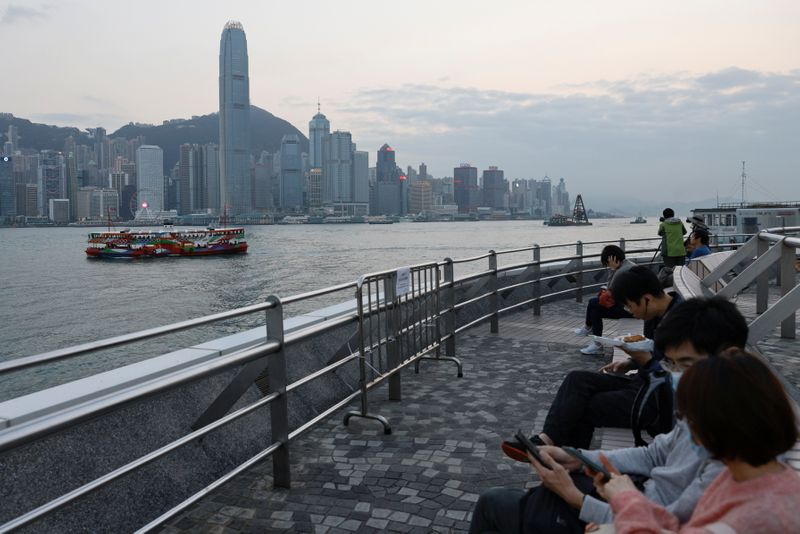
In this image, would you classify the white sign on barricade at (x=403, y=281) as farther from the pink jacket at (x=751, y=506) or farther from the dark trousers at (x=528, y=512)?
the pink jacket at (x=751, y=506)

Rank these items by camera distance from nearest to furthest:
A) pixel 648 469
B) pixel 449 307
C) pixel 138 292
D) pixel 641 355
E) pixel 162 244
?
pixel 648 469
pixel 641 355
pixel 449 307
pixel 138 292
pixel 162 244

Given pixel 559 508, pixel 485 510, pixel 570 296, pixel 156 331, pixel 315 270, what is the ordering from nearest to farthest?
pixel 559 508
pixel 485 510
pixel 156 331
pixel 570 296
pixel 315 270

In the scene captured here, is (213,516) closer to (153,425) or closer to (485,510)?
(153,425)

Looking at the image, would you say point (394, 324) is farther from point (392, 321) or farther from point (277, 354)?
point (277, 354)

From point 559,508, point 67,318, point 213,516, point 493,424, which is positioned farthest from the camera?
point 67,318

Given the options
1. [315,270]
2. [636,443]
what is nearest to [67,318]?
[315,270]

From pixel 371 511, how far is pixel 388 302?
226 centimetres

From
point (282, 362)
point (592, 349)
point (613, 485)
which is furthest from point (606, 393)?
point (592, 349)

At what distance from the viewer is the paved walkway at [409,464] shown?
371cm

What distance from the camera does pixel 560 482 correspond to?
2398mm

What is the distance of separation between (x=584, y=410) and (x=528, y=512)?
1455mm

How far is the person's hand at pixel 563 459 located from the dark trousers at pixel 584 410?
46.0 inches

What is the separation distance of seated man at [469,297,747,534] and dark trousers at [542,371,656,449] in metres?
0.99

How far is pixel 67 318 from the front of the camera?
136 ft
